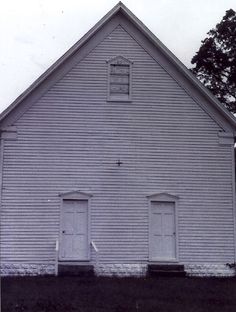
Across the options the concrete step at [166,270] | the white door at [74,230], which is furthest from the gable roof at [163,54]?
the concrete step at [166,270]

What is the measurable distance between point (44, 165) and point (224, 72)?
19.1m

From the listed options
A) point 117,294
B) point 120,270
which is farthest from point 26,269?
point 117,294

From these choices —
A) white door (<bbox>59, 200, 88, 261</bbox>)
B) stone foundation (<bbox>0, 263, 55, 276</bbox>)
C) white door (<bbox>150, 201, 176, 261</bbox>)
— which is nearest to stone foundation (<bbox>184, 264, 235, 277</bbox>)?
white door (<bbox>150, 201, 176, 261</bbox>)

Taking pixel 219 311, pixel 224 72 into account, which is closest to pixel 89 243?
pixel 219 311

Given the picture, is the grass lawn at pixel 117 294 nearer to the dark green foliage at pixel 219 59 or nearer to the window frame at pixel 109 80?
the window frame at pixel 109 80

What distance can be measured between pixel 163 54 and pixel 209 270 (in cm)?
717

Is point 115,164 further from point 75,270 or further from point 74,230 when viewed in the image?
point 75,270

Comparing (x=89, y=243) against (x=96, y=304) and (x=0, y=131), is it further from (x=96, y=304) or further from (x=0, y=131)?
(x=96, y=304)

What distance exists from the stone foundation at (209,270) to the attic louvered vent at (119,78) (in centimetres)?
584

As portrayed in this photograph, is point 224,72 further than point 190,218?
Yes

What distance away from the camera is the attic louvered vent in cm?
1873

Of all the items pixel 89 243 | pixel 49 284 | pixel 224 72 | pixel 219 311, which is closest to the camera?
pixel 219 311

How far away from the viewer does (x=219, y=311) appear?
37.4ft

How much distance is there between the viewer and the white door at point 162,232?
1819cm
